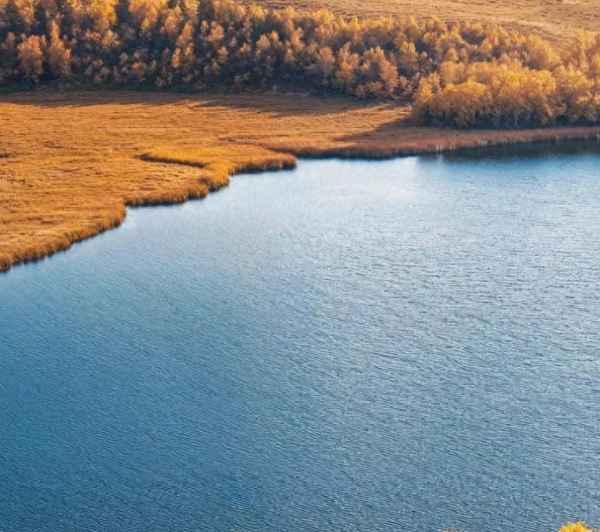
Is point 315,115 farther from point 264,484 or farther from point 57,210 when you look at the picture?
point 264,484

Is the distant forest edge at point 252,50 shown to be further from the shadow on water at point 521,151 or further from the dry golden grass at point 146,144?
the shadow on water at point 521,151

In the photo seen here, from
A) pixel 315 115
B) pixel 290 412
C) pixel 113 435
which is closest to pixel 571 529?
pixel 290 412

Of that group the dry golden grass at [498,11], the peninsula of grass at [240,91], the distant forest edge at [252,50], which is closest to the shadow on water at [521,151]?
the peninsula of grass at [240,91]

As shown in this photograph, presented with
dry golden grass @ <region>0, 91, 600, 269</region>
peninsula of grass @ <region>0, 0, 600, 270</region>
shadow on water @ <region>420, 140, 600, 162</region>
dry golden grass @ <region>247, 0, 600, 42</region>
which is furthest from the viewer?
dry golden grass @ <region>247, 0, 600, 42</region>

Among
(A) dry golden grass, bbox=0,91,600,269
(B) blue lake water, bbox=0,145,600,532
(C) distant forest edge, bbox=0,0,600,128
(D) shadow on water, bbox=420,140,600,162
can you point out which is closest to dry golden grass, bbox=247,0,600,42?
(C) distant forest edge, bbox=0,0,600,128

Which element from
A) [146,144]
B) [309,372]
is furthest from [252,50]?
[309,372]

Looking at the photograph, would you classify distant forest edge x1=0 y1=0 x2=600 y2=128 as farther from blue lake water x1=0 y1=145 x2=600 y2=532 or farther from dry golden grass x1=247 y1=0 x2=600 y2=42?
blue lake water x1=0 y1=145 x2=600 y2=532
